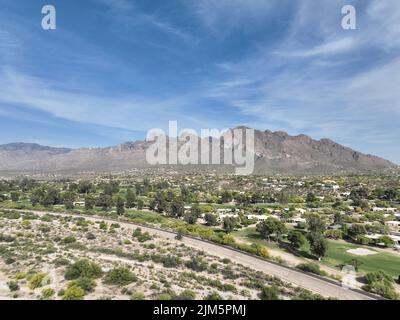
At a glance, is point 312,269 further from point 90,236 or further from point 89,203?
point 89,203

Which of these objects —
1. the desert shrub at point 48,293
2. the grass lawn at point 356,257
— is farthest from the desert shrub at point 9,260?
the grass lawn at point 356,257

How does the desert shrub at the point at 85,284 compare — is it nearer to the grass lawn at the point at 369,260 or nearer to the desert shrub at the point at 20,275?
the desert shrub at the point at 20,275

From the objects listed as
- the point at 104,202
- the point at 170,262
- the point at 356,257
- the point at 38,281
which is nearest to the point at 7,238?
the point at 38,281

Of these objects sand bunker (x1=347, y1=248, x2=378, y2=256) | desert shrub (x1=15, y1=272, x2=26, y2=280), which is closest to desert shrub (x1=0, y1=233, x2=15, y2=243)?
desert shrub (x1=15, y1=272, x2=26, y2=280)

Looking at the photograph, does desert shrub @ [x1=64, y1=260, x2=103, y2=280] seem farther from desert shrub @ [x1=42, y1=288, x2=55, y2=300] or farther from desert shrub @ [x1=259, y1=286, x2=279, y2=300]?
desert shrub @ [x1=259, y1=286, x2=279, y2=300]
